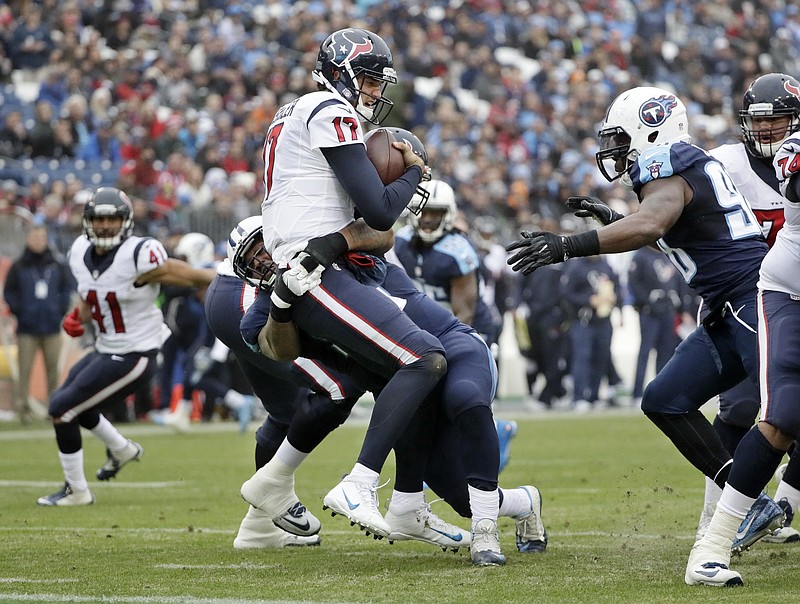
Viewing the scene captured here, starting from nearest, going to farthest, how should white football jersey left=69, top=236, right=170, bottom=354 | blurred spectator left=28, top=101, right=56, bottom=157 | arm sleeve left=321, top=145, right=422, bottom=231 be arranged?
arm sleeve left=321, top=145, right=422, bottom=231 → white football jersey left=69, top=236, right=170, bottom=354 → blurred spectator left=28, top=101, right=56, bottom=157

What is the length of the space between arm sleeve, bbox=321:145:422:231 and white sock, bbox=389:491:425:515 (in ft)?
3.67

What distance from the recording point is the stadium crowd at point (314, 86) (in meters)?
16.8

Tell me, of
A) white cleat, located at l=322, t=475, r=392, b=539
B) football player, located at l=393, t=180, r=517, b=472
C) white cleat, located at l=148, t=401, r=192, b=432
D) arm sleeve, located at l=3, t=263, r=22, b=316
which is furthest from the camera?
arm sleeve, located at l=3, t=263, r=22, b=316

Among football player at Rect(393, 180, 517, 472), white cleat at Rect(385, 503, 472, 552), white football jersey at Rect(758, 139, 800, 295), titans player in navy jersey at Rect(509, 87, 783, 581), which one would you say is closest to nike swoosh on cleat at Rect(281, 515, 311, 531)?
white cleat at Rect(385, 503, 472, 552)

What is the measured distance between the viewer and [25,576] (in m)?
4.81

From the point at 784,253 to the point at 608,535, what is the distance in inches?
69.2

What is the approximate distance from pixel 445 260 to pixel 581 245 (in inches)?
123

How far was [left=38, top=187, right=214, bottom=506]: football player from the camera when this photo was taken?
7992 millimetres

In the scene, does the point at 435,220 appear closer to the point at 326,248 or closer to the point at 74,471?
the point at 74,471

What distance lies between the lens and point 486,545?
16.4ft

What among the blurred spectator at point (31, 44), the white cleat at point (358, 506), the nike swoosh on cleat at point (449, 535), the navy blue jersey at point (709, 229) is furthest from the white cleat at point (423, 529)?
the blurred spectator at point (31, 44)

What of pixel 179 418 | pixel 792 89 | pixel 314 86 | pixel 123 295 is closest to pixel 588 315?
pixel 179 418

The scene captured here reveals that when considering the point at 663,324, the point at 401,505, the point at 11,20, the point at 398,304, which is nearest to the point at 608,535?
the point at 401,505

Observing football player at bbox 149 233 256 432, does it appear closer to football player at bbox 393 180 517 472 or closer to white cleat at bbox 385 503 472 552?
football player at bbox 393 180 517 472
